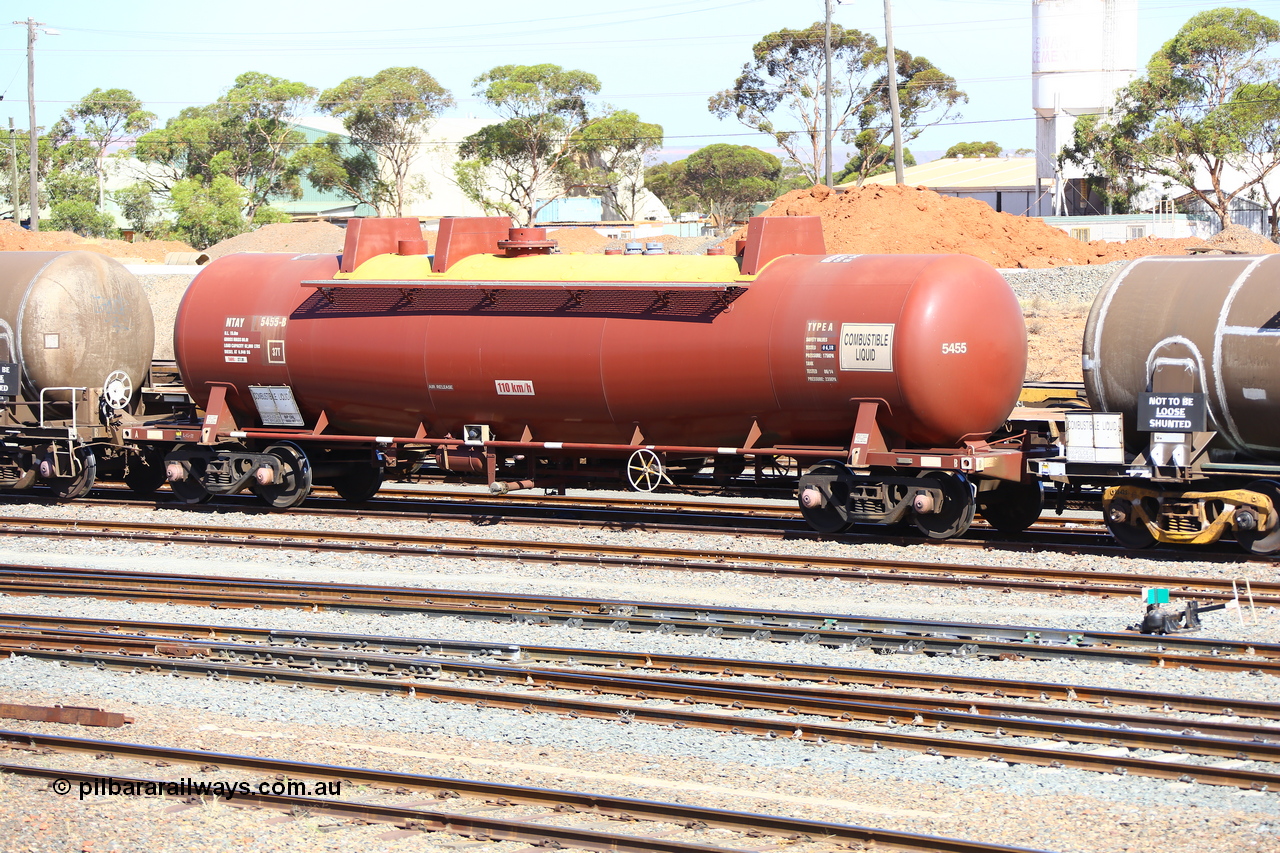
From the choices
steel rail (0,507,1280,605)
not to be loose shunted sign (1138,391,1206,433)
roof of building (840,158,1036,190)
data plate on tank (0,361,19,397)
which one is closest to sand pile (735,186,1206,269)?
steel rail (0,507,1280,605)

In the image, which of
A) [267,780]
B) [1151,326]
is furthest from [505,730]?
[1151,326]

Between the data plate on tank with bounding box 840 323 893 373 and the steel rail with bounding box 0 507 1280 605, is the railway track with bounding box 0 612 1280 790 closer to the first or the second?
the steel rail with bounding box 0 507 1280 605

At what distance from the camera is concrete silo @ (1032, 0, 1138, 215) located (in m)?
71.2

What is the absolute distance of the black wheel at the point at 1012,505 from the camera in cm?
1758

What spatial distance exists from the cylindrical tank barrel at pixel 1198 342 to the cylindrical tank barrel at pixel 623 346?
132 cm

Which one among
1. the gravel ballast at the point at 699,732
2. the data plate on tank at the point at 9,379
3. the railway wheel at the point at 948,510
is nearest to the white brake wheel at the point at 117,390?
the data plate on tank at the point at 9,379

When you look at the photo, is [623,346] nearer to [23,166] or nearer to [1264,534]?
[1264,534]

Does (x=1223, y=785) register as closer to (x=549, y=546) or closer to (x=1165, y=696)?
(x=1165, y=696)

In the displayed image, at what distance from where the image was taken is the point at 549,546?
17.4 meters

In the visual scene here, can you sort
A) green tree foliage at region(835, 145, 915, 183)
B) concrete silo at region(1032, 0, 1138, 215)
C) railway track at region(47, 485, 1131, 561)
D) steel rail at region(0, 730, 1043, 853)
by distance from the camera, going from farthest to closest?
green tree foliage at region(835, 145, 915, 183) < concrete silo at region(1032, 0, 1138, 215) < railway track at region(47, 485, 1131, 561) < steel rail at region(0, 730, 1043, 853)

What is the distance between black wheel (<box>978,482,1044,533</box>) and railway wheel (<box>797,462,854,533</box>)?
2234mm

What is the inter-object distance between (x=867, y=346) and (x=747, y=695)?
256 inches

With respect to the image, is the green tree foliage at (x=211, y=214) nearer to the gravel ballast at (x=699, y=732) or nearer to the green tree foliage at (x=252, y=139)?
the green tree foliage at (x=252, y=139)

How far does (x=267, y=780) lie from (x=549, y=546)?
8.16 metres
